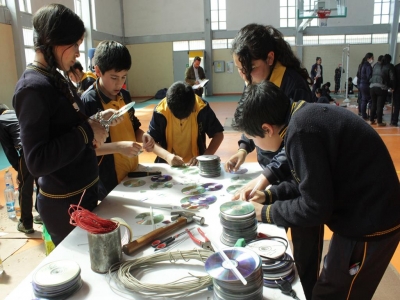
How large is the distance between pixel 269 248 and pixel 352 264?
362 mm

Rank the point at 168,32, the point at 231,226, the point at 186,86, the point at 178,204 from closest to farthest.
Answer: the point at 231,226
the point at 178,204
the point at 186,86
the point at 168,32

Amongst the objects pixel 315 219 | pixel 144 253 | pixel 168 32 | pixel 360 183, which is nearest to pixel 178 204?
pixel 144 253

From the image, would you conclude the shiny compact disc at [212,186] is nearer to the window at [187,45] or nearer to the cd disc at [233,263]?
the cd disc at [233,263]

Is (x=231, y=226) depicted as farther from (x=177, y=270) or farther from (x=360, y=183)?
(x=360, y=183)

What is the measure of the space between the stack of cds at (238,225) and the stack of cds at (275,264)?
0.07 meters

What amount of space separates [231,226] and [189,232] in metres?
0.18

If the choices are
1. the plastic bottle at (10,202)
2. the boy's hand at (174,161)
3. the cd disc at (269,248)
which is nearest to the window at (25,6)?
the plastic bottle at (10,202)

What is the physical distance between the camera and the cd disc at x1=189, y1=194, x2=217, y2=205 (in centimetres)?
157

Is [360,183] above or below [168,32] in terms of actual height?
below

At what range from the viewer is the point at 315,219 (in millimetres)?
1067

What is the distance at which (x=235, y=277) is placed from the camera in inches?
32.4

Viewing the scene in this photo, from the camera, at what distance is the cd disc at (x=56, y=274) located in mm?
908

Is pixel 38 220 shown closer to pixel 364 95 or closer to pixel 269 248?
pixel 269 248

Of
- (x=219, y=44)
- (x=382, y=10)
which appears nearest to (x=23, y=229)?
(x=219, y=44)
